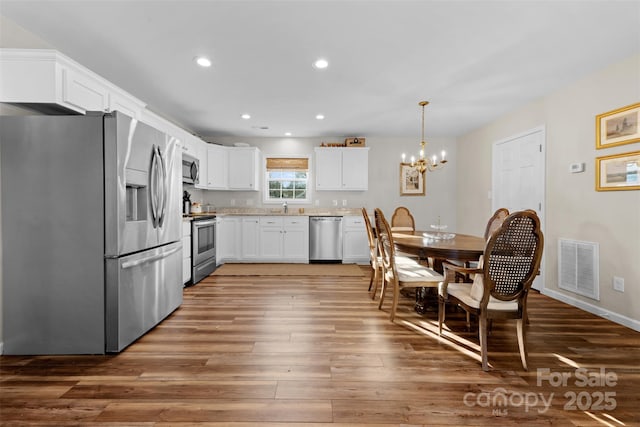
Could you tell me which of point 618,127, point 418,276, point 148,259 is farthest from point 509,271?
point 148,259

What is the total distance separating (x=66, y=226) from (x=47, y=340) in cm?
84

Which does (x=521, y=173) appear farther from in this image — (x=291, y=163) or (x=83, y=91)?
→ (x=83, y=91)

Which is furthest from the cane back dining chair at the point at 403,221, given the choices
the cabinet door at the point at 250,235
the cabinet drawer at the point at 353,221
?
the cabinet door at the point at 250,235

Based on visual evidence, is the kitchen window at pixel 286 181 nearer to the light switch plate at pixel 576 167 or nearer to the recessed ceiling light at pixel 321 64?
the recessed ceiling light at pixel 321 64

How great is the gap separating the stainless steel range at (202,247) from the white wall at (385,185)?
4.34 feet

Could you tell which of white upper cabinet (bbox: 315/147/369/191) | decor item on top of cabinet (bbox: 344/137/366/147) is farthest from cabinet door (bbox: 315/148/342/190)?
decor item on top of cabinet (bbox: 344/137/366/147)

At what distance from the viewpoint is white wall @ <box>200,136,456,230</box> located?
20.1ft

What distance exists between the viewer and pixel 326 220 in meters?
5.62

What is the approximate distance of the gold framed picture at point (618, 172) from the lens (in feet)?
8.89

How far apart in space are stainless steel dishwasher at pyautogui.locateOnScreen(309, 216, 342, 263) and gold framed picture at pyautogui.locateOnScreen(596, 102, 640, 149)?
146 inches

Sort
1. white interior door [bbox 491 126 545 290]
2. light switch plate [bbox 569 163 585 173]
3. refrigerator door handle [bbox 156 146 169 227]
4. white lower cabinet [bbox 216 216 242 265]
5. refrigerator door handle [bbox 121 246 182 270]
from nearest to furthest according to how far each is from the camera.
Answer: refrigerator door handle [bbox 121 246 182 270] < refrigerator door handle [bbox 156 146 169 227] < light switch plate [bbox 569 163 585 173] < white interior door [bbox 491 126 545 290] < white lower cabinet [bbox 216 216 242 265]

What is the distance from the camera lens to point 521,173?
4.26m

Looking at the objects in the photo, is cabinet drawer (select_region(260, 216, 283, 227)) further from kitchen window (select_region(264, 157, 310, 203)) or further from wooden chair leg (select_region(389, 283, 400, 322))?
wooden chair leg (select_region(389, 283, 400, 322))

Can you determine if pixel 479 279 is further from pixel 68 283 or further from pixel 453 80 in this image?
pixel 68 283
